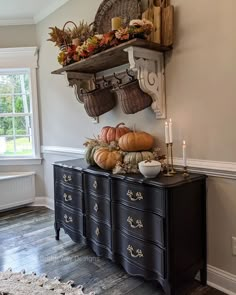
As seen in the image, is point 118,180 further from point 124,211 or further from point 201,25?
point 201,25

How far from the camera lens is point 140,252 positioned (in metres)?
1.96

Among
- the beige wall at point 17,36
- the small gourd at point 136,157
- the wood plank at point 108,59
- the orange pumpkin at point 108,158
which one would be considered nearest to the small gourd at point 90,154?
the orange pumpkin at point 108,158

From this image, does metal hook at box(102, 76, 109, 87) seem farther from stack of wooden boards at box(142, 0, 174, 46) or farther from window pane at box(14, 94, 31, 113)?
window pane at box(14, 94, 31, 113)

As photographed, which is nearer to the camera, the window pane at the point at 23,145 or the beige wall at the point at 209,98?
the beige wall at the point at 209,98

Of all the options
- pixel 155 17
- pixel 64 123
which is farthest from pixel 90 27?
pixel 64 123

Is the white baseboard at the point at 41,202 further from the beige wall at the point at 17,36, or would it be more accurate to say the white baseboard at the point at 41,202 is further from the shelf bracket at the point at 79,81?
the beige wall at the point at 17,36

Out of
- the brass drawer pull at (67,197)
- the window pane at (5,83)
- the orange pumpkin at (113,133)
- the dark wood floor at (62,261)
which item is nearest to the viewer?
the dark wood floor at (62,261)

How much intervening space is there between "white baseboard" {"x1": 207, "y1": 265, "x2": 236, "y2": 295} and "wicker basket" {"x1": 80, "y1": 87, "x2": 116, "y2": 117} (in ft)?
5.35

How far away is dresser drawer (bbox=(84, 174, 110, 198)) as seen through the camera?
2226 millimetres

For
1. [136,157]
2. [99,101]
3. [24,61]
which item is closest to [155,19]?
[99,101]

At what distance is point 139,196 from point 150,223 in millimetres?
192

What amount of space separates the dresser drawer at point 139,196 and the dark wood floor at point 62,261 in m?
0.60

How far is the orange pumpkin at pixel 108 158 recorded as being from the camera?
2.25 metres

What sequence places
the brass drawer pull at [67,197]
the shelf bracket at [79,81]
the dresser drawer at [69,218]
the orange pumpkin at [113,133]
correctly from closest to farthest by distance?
the orange pumpkin at [113,133]
the dresser drawer at [69,218]
the brass drawer pull at [67,197]
the shelf bracket at [79,81]
